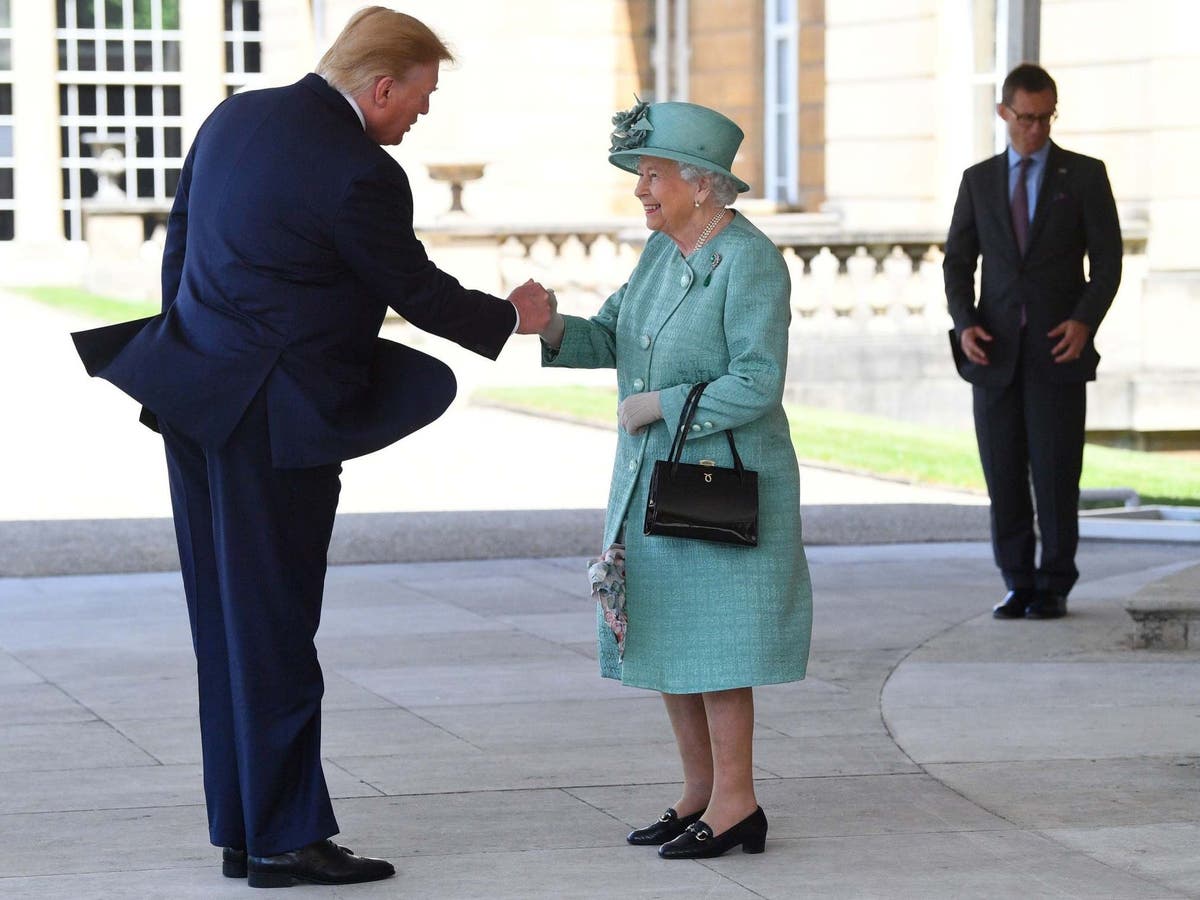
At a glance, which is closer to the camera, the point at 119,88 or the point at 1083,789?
the point at 1083,789

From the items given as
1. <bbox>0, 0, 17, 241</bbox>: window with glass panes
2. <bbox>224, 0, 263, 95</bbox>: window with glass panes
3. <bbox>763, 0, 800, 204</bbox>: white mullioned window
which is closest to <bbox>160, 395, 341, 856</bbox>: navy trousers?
<bbox>763, 0, 800, 204</bbox>: white mullioned window

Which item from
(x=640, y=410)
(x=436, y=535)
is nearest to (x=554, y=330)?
(x=640, y=410)

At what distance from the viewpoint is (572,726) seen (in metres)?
6.34

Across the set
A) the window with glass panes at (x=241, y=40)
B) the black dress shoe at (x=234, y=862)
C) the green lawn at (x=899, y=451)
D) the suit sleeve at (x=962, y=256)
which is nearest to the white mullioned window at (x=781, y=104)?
the green lawn at (x=899, y=451)

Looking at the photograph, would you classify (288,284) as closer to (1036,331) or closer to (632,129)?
(632,129)

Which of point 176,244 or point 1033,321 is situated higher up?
point 176,244

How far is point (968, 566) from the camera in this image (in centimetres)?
965

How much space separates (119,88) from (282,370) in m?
30.1

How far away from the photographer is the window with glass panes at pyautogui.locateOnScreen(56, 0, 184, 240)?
33094mm

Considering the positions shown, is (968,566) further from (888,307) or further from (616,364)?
(888,307)

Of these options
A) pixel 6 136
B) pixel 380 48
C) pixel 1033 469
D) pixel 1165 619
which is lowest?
pixel 1165 619

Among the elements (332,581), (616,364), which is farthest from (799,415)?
(616,364)

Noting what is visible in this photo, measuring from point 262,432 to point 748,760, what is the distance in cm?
136

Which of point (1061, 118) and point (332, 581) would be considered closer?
point (332, 581)
